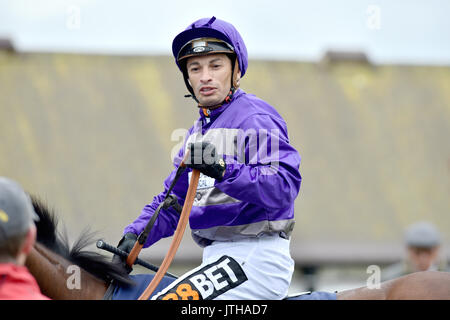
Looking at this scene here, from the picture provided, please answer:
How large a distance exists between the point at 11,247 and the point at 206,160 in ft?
3.19

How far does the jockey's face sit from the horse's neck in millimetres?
1048

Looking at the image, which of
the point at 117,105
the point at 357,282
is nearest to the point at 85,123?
the point at 117,105

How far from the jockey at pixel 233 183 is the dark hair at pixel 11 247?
906mm

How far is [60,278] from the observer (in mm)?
3527

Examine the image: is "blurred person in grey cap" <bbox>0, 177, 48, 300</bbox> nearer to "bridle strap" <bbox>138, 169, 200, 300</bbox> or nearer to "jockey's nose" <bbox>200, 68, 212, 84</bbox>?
"bridle strap" <bbox>138, 169, 200, 300</bbox>

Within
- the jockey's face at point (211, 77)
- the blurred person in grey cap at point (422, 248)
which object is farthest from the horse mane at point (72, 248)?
the blurred person in grey cap at point (422, 248)

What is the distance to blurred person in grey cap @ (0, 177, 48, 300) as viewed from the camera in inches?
95.5

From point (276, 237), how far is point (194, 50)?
1014 mm

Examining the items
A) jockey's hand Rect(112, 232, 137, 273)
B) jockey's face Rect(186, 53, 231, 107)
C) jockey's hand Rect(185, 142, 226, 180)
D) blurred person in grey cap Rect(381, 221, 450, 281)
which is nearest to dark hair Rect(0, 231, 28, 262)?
jockey's hand Rect(185, 142, 226, 180)

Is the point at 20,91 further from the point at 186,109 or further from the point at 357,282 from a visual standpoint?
the point at 357,282

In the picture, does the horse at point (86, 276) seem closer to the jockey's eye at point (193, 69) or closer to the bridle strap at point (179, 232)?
the bridle strap at point (179, 232)

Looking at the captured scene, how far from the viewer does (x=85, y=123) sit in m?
14.7

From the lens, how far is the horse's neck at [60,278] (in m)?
3.50
